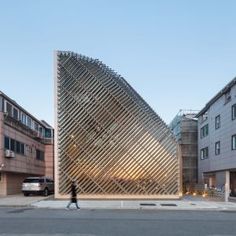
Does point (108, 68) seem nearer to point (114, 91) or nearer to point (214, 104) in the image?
point (114, 91)

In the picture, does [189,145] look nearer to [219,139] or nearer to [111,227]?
[219,139]

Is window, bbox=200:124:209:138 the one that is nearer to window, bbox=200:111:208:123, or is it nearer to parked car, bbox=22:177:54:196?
window, bbox=200:111:208:123

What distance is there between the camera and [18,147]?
148ft

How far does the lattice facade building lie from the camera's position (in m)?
34.1

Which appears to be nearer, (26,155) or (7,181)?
(7,181)

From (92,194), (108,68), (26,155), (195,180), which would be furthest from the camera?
(195,180)

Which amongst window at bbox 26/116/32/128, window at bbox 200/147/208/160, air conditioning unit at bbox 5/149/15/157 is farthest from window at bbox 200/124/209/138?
air conditioning unit at bbox 5/149/15/157

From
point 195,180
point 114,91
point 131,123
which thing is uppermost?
point 114,91

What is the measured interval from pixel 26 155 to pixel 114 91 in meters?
17.1

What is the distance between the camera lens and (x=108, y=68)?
119 feet

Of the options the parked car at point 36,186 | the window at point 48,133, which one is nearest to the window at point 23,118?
the parked car at point 36,186

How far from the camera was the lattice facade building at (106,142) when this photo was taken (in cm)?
3409

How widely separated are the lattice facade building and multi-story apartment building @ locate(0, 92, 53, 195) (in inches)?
277

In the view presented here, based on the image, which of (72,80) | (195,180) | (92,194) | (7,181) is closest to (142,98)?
(72,80)
